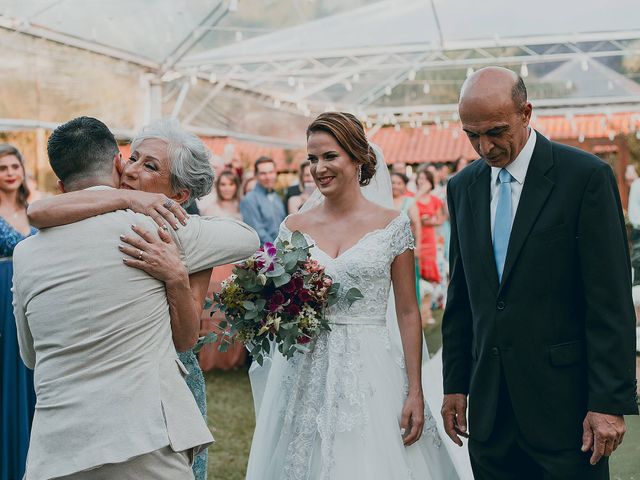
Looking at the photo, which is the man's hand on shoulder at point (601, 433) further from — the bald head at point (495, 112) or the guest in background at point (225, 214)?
the guest in background at point (225, 214)

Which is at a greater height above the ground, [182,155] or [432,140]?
[432,140]

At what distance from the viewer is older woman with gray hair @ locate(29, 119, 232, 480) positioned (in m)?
2.54

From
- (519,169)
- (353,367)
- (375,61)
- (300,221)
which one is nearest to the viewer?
(519,169)

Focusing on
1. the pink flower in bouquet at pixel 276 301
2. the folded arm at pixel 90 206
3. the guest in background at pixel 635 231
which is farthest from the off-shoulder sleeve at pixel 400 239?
the guest in background at pixel 635 231

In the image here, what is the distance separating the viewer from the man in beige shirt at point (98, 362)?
248 cm

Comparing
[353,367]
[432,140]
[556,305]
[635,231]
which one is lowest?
[353,367]

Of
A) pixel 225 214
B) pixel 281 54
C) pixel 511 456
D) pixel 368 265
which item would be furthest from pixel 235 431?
pixel 281 54

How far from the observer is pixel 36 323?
2549 millimetres

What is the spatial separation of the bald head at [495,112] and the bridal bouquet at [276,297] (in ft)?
3.10

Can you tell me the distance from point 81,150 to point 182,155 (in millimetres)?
519

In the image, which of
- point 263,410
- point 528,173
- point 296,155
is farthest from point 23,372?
point 296,155

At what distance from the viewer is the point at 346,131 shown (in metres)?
4.02

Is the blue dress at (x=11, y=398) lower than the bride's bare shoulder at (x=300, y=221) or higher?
lower

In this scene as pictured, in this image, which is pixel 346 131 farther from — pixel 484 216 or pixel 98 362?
pixel 98 362
